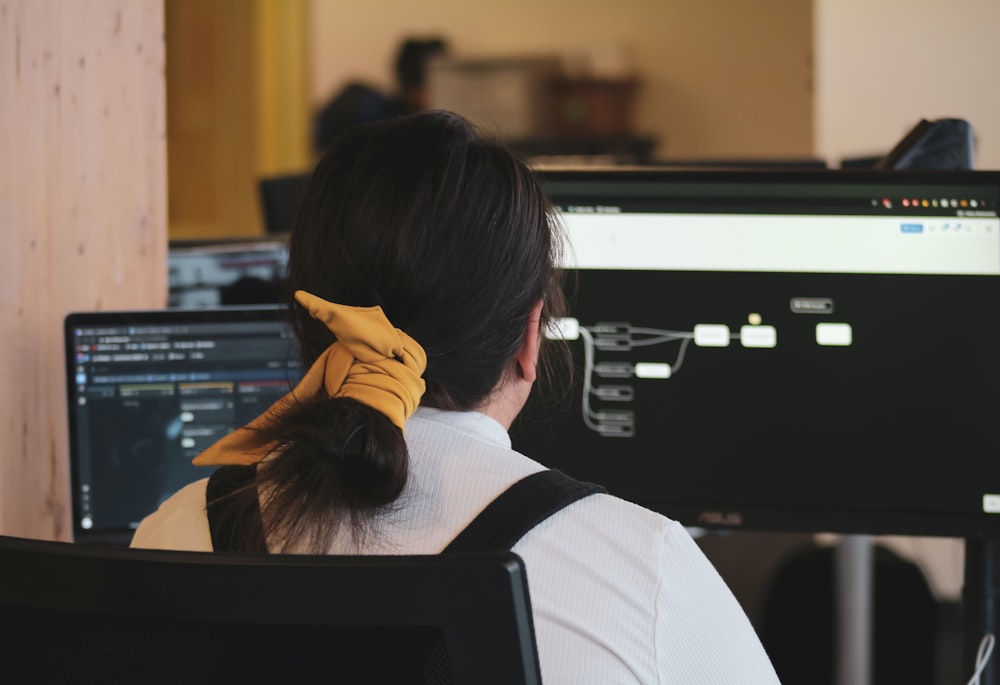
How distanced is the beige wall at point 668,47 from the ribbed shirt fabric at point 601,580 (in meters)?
5.42

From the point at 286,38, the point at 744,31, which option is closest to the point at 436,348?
the point at 744,31

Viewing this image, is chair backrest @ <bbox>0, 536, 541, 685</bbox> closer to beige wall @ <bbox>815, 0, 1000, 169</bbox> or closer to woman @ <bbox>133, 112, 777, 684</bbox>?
woman @ <bbox>133, 112, 777, 684</bbox>

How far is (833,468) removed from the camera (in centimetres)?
136

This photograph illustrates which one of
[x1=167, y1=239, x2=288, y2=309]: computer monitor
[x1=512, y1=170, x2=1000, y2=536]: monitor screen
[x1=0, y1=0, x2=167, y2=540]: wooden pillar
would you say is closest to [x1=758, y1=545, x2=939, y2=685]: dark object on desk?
[x1=512, y1=170, x2=1000, y2=536]: monitor screen

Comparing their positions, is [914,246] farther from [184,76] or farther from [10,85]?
[184,76]

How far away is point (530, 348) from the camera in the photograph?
0.97 m

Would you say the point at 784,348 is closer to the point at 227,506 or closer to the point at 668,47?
the point at 227,506

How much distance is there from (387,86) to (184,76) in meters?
1.16

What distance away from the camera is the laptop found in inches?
55.5

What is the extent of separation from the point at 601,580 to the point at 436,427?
0.61 feet

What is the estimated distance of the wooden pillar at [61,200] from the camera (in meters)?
1.41

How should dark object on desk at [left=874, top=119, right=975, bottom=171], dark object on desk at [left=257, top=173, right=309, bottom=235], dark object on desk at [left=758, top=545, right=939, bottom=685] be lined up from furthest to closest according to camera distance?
dark object on desk at [left=257, top=173, right=309, bottom=235] < dark object on desk at [left=758, top=545, right=939, bottom=685] < dark object on desk at [left=874, top=119, right=975, bottom=171]

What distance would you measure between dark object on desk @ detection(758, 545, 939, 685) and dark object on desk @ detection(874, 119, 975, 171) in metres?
0.89

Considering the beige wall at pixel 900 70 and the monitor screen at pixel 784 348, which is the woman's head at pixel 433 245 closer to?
the monitor screen at pixel 784 348
